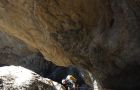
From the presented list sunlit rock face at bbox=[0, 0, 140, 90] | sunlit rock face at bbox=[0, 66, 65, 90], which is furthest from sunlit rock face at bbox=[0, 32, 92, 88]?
sunlit rock face at bbox=[0, 0, 140, 90]

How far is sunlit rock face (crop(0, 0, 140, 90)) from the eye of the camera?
514 cm

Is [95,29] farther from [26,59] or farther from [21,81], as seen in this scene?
[26,59]

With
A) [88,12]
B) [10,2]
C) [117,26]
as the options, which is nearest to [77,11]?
[88,12]

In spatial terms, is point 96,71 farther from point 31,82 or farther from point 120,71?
point 31,82

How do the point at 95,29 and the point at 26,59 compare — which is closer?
the point at 95,29

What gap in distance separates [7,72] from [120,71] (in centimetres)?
177

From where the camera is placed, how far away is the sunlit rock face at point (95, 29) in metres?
5.14

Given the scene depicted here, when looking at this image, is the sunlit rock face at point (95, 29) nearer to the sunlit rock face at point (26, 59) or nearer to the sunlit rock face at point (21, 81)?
the sunlit rock face at point (21, 81)

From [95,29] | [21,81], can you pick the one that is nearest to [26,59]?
[21,81]

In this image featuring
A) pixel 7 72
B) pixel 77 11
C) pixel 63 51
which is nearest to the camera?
pixel 77 11

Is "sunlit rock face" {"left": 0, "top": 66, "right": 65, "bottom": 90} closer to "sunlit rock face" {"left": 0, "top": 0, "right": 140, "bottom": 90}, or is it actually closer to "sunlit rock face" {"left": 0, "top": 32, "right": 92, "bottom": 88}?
"sunlit rock face" {"left": 0, "top": 0, "right": 140, "bottom": 90}

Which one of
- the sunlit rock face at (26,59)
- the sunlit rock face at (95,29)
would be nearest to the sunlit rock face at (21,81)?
the sunlit rock face at (95,29)

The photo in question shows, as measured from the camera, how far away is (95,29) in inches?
205

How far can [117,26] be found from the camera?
5.20m
